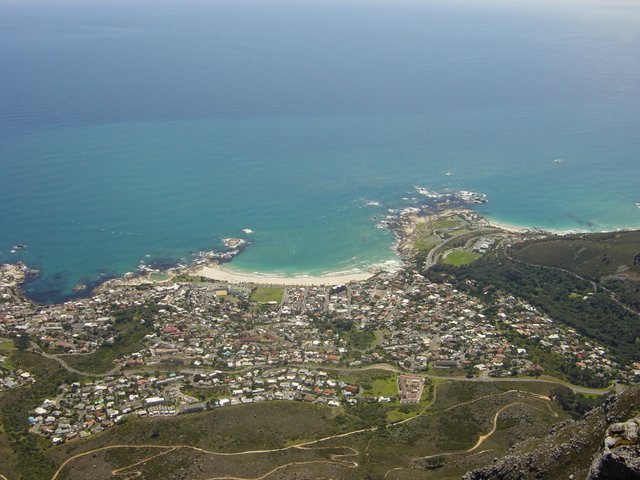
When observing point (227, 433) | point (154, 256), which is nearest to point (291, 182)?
point (154, 256)

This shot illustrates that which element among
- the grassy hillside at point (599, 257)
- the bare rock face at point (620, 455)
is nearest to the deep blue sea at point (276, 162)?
the grassy hillside at point (599, 257)

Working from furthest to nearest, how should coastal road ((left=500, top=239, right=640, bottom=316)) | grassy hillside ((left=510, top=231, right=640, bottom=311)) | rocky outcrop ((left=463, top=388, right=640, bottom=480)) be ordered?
grassy hillside ((left=510, top=231, right=640, bottom=311))
coastal road ((left=500, top=239, right=640, bottom=316))
rocky outcrop ((left=463, top=388, right=640, bottom=480))

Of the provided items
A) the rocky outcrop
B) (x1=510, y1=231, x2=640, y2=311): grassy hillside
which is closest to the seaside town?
(x1=510, y1=231, x2=640, y2=311): grassy hillside

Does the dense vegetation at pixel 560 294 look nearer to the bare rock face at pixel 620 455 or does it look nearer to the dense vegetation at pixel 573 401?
the dense vegetation at pixel 573 401

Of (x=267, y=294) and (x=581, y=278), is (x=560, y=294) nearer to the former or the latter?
(x=581, y=278)

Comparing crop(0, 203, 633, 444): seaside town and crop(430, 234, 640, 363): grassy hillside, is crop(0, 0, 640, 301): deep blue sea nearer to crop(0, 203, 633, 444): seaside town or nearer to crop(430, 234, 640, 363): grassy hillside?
crop(0, 203, 633, 444): seaside town

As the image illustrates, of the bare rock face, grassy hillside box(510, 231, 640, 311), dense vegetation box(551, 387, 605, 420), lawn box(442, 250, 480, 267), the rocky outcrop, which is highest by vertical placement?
the bare rock face
